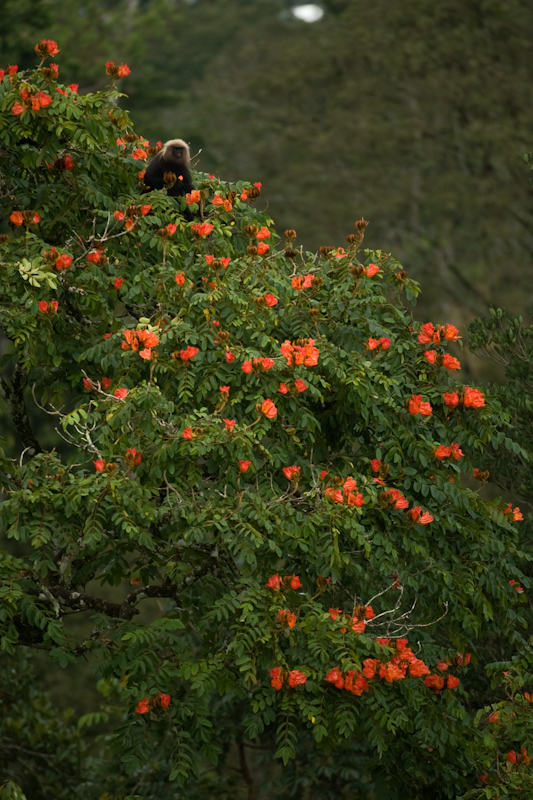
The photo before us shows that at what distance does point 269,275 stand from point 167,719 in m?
2.59

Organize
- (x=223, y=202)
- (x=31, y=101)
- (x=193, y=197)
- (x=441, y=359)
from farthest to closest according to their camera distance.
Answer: (x=223, y=202), (x=193, y=197), (x=441, y=359), (x=31, y=101)

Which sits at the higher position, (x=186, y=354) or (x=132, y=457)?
(x=186, y=354)

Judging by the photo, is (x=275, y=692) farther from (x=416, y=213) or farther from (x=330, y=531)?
(x=416, y=213)

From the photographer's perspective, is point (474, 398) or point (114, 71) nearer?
point (474, 398)

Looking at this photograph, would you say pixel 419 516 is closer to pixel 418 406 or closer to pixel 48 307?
pixel 418 406

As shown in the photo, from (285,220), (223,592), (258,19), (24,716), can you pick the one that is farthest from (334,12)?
(223,592)

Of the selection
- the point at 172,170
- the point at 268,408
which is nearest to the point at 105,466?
the point at 268,408

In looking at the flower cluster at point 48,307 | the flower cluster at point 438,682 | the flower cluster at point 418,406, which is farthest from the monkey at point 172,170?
the flower cluster at point 438,682

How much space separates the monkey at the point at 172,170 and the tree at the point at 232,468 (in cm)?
9

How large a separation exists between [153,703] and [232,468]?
134 centimetres

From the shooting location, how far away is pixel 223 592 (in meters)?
6.20

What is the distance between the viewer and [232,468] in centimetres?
570

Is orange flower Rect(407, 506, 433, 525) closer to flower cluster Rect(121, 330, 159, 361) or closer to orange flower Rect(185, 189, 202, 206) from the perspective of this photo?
flower cluster Rect(121, 330, 159, 361)

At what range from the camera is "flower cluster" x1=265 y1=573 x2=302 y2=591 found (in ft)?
18.5
